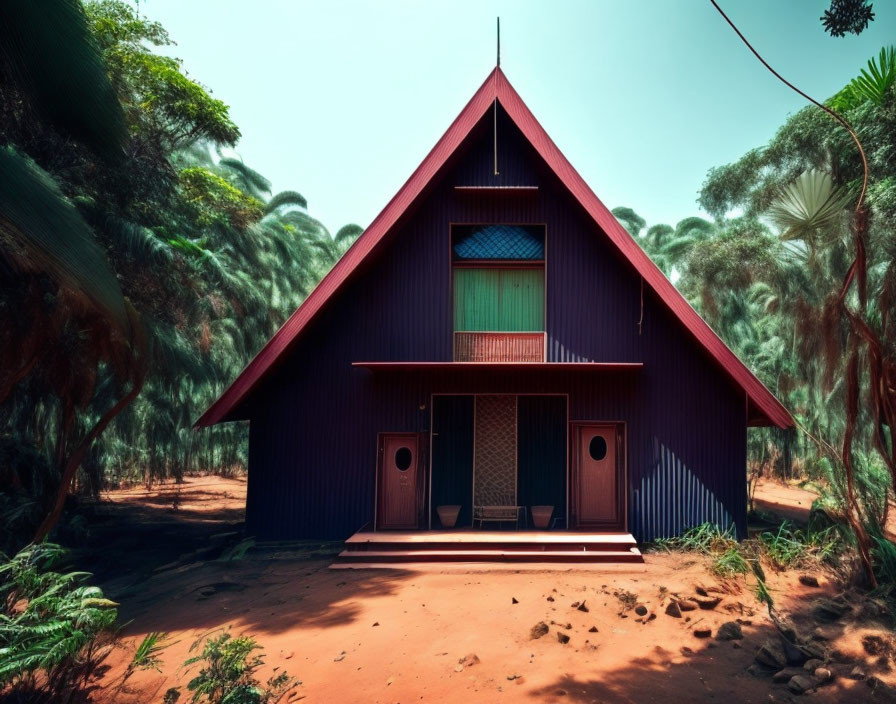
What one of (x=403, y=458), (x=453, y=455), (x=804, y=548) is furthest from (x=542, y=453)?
(x=804, y=548)

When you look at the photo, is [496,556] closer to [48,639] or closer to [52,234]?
[48,639]

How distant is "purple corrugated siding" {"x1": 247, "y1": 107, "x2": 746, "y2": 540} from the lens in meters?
9.59

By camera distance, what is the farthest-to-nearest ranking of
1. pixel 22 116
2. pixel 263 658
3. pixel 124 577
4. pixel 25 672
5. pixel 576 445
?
pixel 576 445 < pixel 124 577 < pixel 22 116 < pixel 263 658 < pixel 25 672

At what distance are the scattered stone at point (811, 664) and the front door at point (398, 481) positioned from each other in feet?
20.6

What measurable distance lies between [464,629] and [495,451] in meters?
4.97

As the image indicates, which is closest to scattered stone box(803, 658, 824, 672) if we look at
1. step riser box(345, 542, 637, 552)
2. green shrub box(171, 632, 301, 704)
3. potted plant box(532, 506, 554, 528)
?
step riser box(345, 542, 637, 552)

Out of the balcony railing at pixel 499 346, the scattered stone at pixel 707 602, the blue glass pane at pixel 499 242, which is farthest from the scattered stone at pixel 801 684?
the blue glass pane at pixel 499 242

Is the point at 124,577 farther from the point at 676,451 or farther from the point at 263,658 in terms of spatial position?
the point at 676,451

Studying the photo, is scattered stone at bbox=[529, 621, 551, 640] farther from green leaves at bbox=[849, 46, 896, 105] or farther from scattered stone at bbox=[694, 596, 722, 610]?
green leaves at bbox=[849, 46, 896, 105]

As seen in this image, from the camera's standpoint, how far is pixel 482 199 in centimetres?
1038

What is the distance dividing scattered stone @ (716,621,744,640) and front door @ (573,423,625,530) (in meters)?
4.15

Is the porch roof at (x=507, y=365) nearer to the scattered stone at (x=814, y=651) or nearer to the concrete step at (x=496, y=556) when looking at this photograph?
the concrete step at (x=496, y=556)

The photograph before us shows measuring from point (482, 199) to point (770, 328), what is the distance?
20.8m

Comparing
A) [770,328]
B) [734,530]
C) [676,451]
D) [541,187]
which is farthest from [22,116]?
[770,328]
